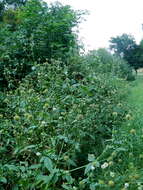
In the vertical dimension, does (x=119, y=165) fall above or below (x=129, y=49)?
below

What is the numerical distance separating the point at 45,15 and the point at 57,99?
93.4 inches

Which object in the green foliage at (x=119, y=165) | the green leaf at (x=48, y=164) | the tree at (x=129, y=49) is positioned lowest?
the green foliage at (x=119, y=165)

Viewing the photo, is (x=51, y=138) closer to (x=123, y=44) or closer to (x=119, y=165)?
(x=119, y=165)

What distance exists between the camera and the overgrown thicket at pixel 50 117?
1441 millimetres

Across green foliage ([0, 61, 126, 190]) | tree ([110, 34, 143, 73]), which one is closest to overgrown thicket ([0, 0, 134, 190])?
green foliage ([0, 61, 126, 190])

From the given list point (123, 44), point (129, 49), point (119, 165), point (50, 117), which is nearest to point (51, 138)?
point (50, 117)

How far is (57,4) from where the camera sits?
4.63 metres

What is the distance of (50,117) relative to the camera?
183 centimetres

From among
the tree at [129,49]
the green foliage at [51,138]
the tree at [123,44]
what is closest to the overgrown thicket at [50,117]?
the green foliage at [51,138]

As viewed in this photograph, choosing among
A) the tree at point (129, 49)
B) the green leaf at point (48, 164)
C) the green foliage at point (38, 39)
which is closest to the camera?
the green leaf at point (48, 164)

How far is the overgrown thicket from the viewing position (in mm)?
1441

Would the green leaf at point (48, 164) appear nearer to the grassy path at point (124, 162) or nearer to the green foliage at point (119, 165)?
the green foliage at point (119, 165)

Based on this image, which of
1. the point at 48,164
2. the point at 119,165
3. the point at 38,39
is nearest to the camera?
the point at 48,164

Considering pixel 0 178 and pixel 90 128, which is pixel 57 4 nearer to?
pixel 90 128
